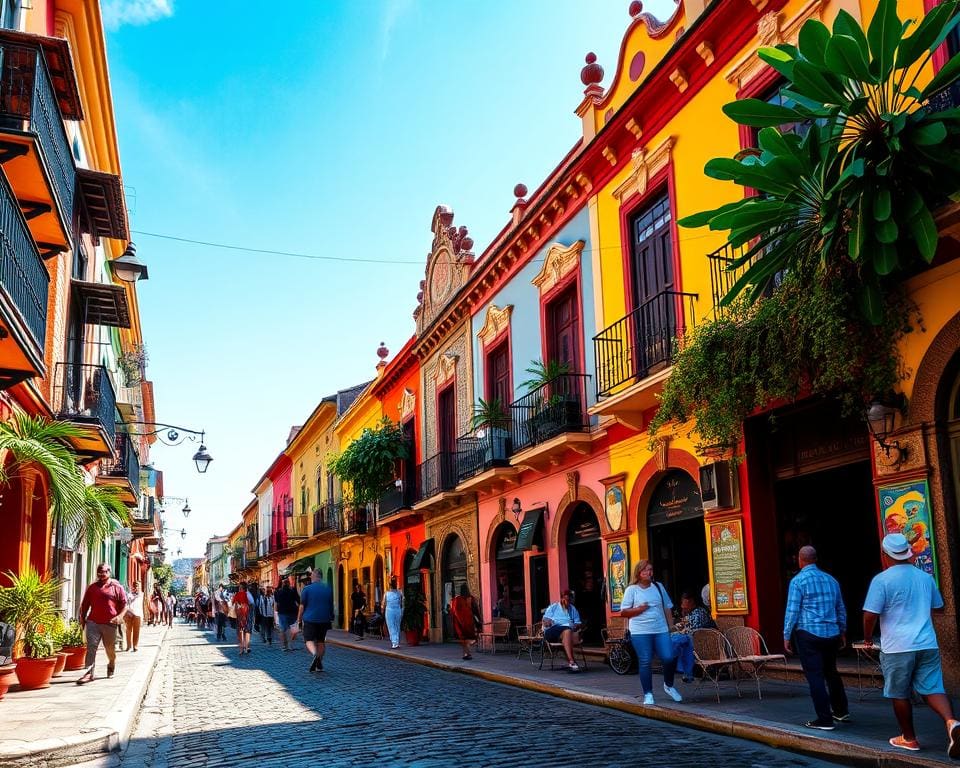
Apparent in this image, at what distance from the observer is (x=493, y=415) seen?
62.9 feet

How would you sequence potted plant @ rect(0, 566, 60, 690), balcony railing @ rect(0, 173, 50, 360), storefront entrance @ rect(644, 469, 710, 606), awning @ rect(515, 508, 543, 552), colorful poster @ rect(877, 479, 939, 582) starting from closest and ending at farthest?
colorful poster @ rect(877, 479, 939, 582), balcony railing @ rect(0, 173, 50, 360), potted plant @ rect(0, 566, 60, 690), storefront entrance @ rect(644, 469, 710, 606), awning @ rect(515, 508, 543, 552)

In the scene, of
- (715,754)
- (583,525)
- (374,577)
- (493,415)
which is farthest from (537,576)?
(374,577)

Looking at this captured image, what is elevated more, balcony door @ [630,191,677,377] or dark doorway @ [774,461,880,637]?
balcony door @ [630,191,677,377]

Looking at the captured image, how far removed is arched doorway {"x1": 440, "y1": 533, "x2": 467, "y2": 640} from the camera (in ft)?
76.0

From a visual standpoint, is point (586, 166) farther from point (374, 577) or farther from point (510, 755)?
point (374, 577)

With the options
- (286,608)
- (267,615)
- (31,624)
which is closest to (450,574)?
(286,608)

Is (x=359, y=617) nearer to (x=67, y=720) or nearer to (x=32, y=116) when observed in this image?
(x=67, y=720)

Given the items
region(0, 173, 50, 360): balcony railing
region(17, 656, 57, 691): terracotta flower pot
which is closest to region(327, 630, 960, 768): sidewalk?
region(17, 656, 57, 691): terracotta flower pot

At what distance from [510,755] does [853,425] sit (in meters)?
5.94

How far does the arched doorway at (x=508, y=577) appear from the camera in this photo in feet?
65.4

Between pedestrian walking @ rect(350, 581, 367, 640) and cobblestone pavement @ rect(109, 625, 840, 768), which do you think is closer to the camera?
cobblestone pavement @ rect(109, 625, 840, 768)

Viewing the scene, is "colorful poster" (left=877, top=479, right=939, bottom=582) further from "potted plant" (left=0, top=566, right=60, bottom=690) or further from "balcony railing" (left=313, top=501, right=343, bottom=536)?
"balcony railing" (left=313, top=501, right=343, bottom=536)

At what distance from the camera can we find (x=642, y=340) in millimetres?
13594

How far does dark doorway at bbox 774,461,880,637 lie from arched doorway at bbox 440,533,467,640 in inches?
449
